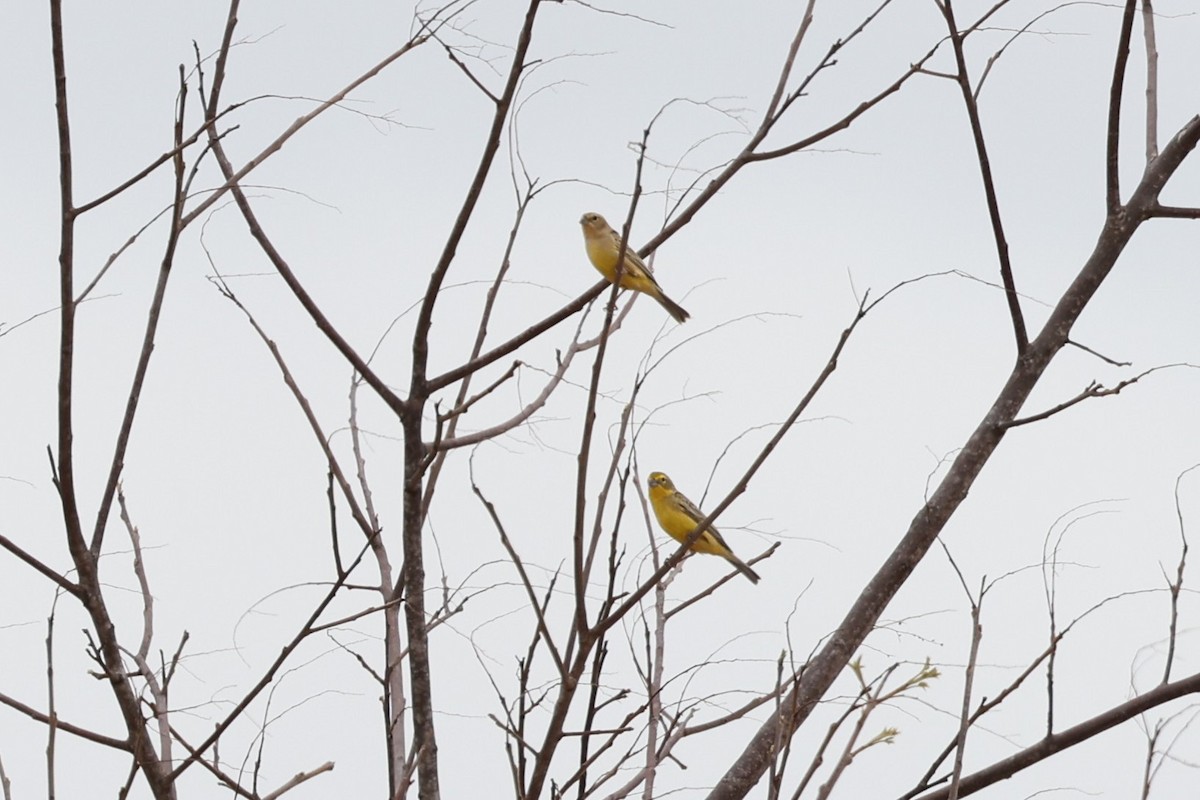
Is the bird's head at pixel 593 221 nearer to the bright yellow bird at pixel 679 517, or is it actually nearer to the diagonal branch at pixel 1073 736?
the bright yellow bird at pixel 679 517

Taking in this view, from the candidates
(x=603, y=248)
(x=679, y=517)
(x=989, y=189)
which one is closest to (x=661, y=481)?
(x=679, y=517)

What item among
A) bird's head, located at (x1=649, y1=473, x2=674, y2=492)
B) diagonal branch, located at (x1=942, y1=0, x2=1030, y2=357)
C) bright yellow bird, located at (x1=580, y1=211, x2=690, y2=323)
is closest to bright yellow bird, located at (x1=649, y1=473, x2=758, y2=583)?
bird's head, located at (x1=649, y1=473, x2=674, y2=492)

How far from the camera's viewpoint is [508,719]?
9.23ft

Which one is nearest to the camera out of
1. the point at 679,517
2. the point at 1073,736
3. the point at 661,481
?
the point at 1073,736

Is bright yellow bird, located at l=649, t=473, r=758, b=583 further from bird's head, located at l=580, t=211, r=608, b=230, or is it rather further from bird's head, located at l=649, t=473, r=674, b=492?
→ bird's head, located at l=580, t=211, r=608, b=230

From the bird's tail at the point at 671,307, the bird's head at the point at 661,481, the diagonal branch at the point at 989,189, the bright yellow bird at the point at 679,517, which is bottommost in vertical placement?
the diagonal branch at the point at 989,189

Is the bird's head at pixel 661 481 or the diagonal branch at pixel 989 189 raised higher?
the bird's head at pixel 661 481

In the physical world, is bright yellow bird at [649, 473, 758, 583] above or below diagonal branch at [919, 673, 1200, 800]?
above

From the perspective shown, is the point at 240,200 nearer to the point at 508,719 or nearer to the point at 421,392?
the point at 421,392

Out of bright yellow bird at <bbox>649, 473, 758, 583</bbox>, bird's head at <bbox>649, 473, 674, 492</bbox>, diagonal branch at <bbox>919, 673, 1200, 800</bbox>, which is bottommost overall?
diagonal branch at <bbox>919, 673, 1200, 800</bbox>

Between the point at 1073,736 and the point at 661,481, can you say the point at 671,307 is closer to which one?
the point at 661,481

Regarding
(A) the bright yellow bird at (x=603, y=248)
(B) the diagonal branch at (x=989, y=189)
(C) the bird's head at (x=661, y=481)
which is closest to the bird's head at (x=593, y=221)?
(A) the bright yellow bird at (x=603, y=248)

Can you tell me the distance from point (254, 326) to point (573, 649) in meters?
1.63

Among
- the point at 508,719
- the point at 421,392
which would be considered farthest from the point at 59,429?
the point at 508,719
